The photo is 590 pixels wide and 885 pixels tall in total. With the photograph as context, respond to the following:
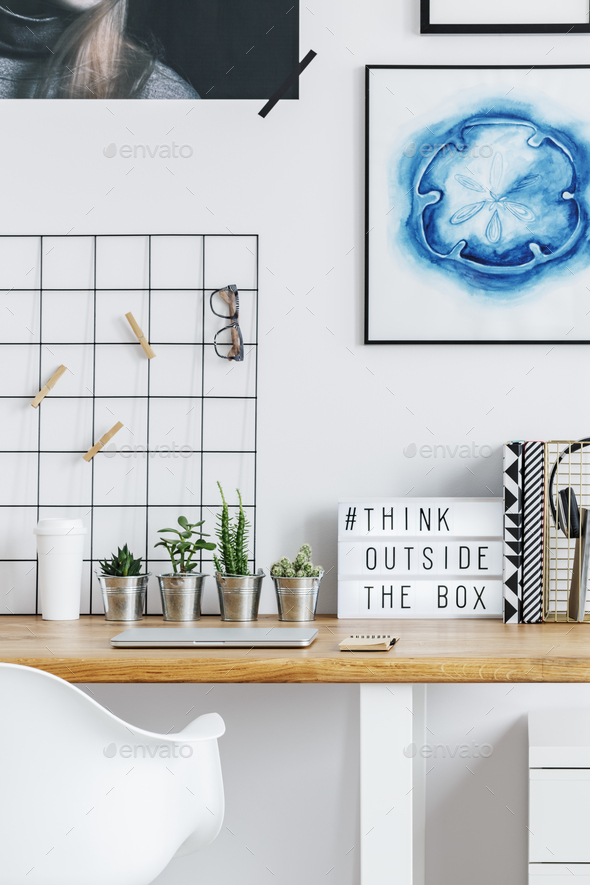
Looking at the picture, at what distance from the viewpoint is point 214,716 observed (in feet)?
3.73

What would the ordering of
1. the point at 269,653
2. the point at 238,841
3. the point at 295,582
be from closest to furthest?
the point at 269,653 < the point at 295,582 < the point at 238,841

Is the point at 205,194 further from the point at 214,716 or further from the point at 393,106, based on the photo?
the point at 214,716

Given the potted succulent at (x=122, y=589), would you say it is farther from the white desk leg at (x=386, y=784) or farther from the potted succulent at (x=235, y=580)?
the white desk leg at (x=386, y=784)

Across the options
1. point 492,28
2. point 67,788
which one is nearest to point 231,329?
point 492,28

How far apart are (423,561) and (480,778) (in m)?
0.49

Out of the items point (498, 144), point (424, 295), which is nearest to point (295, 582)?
point (424, 295)

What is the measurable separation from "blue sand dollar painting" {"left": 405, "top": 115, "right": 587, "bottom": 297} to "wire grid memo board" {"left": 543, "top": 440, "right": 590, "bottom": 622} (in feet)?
1.15

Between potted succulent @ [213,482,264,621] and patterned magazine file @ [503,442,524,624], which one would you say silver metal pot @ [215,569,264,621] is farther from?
patterned magazine file @ [503,442,524,624]

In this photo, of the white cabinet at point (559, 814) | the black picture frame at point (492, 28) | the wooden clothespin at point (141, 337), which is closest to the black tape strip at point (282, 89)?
the black picture frame at point (492, 28)

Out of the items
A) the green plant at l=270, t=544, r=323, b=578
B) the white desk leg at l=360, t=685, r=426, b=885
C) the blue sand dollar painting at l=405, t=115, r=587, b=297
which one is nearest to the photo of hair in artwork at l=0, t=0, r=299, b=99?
the blue sand dollar painting at l=405, t=115, r=587, b=297

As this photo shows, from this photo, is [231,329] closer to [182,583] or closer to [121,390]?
[121,390]

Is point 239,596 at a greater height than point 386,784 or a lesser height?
greater

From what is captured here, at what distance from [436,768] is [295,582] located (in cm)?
53

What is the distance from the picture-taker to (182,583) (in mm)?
1397
